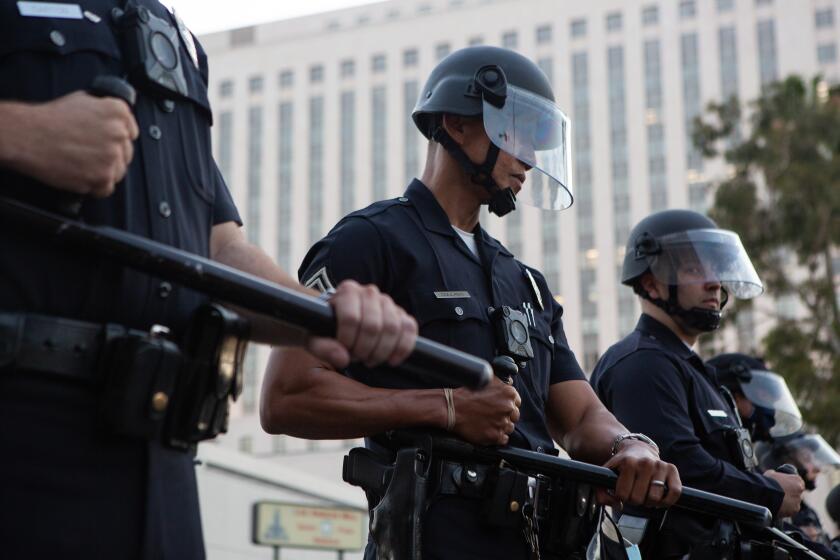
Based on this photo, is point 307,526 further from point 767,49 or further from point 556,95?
point 767,49

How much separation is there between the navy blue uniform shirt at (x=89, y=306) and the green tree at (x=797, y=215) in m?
16.3

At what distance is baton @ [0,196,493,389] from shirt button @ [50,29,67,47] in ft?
1.34

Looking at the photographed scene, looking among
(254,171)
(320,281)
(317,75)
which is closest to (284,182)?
(254,171)

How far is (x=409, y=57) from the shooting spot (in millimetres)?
73500

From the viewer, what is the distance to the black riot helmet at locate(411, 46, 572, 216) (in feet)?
12.9

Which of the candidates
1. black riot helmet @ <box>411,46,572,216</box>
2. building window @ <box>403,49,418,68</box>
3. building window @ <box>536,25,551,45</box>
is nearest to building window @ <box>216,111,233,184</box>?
building window @ <box>403,49,418,68</box>

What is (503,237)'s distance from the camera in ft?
221

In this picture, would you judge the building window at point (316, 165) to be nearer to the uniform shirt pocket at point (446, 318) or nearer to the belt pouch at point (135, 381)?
the uniform shirt pocket at point (446, 318)

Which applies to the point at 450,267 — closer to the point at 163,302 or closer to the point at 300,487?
the point at 163,302

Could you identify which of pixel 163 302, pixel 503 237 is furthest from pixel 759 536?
pixel 503 237

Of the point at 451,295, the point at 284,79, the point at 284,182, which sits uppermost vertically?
the point at 284,79

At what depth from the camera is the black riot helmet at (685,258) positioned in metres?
5.54

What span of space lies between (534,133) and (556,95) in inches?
2478

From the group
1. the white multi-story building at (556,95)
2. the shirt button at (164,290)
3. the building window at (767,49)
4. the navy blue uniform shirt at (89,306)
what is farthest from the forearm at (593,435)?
the building window at (767,49)
